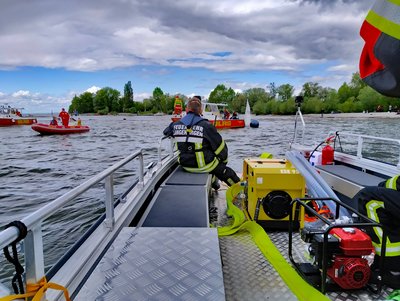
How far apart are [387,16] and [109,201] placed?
2176 mm

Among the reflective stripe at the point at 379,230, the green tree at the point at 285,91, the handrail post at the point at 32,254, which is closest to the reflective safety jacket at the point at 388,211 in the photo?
the reflective stripe at the point at 379,230

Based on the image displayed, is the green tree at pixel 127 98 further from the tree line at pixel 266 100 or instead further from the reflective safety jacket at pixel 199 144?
the reflective safety jacket at pixel 199 144

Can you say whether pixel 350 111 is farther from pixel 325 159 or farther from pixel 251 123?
pixel 325 159

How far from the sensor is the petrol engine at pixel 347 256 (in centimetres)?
241

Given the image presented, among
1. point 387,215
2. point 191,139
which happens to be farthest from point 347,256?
point 191,139

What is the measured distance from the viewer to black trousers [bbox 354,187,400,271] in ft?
7.23

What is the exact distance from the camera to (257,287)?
2.59 m

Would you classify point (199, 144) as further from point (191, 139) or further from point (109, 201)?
point (109, 201)

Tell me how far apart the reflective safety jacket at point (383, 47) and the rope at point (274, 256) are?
64.4 inches

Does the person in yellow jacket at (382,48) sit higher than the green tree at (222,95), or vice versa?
the green tree at (222,95)

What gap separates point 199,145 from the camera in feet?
16.0

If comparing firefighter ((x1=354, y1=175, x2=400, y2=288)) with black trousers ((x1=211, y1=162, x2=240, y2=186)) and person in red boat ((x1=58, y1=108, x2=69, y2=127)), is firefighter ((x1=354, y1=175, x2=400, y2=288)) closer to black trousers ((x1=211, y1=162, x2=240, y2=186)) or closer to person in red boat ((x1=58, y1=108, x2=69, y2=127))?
black trousers ((x1=211, y1=162, x2=240, y2=186))

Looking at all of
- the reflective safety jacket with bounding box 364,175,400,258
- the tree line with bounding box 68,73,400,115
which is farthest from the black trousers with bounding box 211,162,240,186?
the tree line with bounding box 68,73,400,115

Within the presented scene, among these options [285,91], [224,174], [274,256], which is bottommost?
[274,256]
